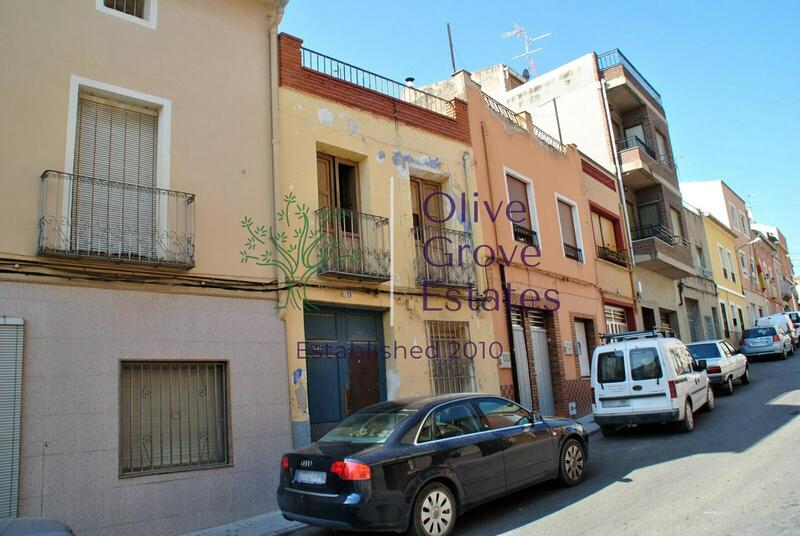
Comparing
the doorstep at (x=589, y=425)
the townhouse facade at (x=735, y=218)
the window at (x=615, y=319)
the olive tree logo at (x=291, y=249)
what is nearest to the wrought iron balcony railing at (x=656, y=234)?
the window at (x=615, y=319)

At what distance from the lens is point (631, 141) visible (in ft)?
69.9

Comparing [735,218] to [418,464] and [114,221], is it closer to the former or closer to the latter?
[418,464]

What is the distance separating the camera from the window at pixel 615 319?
17547 millimetres

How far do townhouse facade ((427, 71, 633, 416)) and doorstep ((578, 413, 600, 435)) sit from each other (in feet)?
1.12

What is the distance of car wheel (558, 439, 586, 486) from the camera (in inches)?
298

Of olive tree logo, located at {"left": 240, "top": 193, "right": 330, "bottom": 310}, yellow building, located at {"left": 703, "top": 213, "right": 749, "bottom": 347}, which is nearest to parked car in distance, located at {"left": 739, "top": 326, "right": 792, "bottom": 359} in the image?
yellow building, located at {"left": 703, "top": 213, "right": 749, "bottom": 347}

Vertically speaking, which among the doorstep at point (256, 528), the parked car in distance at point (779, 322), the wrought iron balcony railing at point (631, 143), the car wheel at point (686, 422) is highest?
the wrought iron balcony railing at point (631, 143)

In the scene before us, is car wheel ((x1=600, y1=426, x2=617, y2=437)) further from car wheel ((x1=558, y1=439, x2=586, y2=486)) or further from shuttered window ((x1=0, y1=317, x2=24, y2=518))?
shuttered window ((x1=0, y1=317, x2=24, y2=518))

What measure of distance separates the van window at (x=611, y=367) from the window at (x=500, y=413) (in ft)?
13.0

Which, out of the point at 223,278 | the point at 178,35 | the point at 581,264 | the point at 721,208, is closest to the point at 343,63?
the point at 178,35

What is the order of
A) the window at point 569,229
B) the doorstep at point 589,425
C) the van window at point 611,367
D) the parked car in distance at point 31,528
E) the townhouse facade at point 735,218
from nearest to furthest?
1. the parked car in distance at point 31,528
2. the van window at point 611,367
3. the doorstep at point 589,425
4. the window at point 569,229
5. the townhouse facade at point 735,218

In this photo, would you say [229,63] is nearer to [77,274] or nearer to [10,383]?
[77,274]

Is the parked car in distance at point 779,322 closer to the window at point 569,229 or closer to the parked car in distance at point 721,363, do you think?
the parked car in distance at point 721,363

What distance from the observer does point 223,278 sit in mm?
8422
